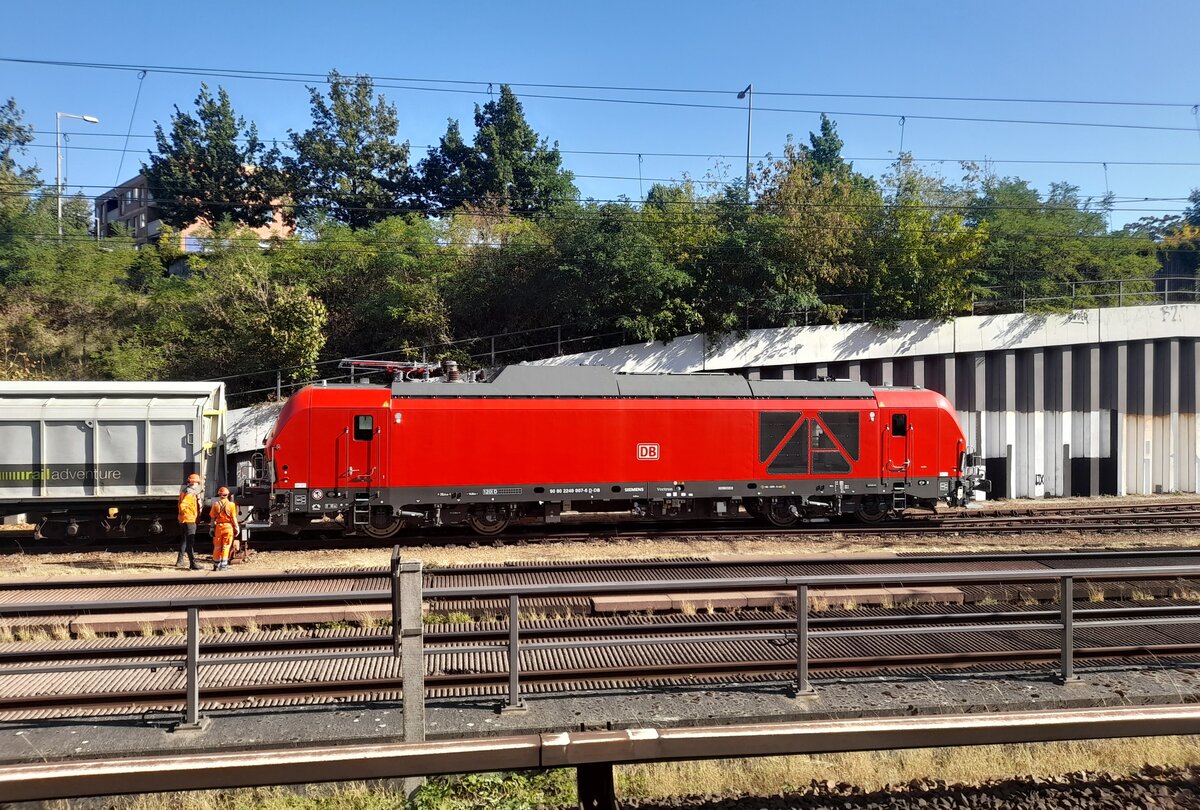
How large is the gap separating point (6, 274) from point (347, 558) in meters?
26.6

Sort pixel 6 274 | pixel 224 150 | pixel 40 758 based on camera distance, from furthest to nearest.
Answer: pixel 224 150, pixel 6 274, pixel 40 758

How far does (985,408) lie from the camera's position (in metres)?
26.1

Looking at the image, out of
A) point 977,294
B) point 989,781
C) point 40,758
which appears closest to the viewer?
point 989,781

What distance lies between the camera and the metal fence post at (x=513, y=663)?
660 cm

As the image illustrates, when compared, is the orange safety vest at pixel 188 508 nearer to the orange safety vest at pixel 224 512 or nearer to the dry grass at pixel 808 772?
the orange safety vest at pixel 224 512

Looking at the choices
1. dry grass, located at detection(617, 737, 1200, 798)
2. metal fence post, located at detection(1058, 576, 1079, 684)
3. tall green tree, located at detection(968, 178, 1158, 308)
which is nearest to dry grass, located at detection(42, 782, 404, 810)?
dry grass, located at detection(617, 737, 1200, 798)

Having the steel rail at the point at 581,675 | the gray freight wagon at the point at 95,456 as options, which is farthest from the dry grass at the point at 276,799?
the gray freight wagon at the point at 95,456

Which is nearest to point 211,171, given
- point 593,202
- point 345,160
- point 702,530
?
point 345,160

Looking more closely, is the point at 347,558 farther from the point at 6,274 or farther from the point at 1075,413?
the point at 6,274

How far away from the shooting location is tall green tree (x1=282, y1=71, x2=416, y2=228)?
38.0 m

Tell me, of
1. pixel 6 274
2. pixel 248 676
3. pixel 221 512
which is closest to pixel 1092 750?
pixel 248 676

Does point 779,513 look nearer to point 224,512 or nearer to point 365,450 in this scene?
point 365,450

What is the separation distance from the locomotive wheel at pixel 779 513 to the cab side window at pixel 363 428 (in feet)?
30.0

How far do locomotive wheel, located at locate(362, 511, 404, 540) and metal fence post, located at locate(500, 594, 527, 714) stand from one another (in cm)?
1015
